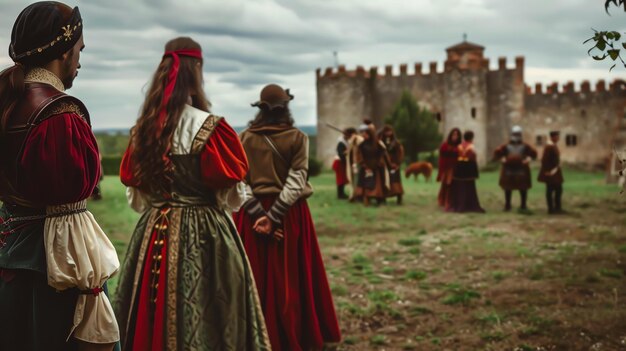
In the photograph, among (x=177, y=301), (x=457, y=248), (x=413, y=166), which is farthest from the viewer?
(x=413, y=166)

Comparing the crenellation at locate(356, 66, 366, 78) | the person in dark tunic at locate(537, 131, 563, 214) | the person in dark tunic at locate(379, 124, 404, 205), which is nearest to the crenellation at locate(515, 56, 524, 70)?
the crenellation at locate(356, 66, 366, 78)

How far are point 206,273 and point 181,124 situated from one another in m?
0.82

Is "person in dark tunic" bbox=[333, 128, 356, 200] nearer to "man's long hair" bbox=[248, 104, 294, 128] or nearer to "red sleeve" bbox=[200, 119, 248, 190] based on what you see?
"man's long hair" bbox=[248, 104, 294, 128]

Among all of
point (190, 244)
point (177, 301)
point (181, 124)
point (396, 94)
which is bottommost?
point (177, 301)

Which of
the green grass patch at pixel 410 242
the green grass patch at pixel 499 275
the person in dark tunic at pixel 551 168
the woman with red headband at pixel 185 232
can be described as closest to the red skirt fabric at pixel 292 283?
the woman with red headband at pixel 185 232

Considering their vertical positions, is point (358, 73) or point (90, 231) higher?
point (358, 73)

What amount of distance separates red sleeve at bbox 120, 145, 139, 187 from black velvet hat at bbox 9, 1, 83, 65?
57.7 inches

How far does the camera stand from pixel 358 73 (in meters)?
46.8

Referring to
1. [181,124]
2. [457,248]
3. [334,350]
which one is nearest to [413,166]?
[457,248]

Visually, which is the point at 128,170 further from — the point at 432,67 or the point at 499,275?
the point at 432,67

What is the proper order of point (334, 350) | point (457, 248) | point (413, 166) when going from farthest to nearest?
1. point (413, 166)
2. point (457, 248)
3. point (334, 350)

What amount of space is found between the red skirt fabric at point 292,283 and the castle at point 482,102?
1548 inches

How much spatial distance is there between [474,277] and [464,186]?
23.1ft

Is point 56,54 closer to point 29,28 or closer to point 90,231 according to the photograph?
point 29,28
